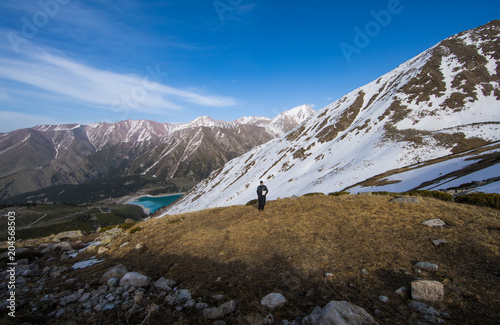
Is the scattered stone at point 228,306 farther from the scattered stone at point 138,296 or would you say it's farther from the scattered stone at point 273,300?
the scattered stone at point 138,296

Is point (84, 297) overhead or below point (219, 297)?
overhead

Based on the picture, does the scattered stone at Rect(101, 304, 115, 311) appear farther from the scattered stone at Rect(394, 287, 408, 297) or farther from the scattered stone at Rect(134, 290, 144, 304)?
the scattered stone at Rect(394, 287, 408, 297)

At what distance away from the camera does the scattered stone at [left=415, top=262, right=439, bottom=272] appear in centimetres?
813

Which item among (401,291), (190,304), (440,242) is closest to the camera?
(401,291)

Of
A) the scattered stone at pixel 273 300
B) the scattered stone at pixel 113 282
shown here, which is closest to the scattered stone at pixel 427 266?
the scattered stone at pixel 273 300

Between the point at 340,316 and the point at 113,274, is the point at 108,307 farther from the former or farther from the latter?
the point at 340,316

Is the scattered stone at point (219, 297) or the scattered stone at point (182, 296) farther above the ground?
the scattered stone at point (182, 296)

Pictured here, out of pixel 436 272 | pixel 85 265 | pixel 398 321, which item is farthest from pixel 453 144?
pixel 85 265

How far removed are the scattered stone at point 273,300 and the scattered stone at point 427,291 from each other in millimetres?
4124

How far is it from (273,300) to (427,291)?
4.87 meters

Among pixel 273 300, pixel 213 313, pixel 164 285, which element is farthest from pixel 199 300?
pixel 273 300

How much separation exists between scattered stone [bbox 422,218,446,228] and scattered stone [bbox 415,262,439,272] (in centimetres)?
480

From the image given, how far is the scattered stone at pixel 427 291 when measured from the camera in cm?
652

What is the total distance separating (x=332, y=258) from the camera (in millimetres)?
10234
